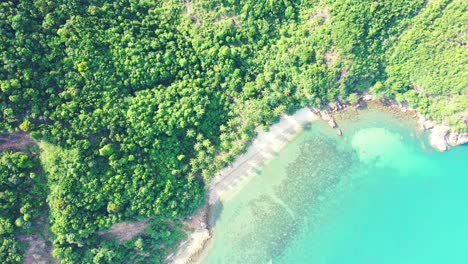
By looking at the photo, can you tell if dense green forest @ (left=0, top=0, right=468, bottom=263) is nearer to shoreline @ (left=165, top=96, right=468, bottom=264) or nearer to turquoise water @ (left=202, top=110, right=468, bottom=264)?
shoreline @ (left=165, top=96, right=468, bottom=264)

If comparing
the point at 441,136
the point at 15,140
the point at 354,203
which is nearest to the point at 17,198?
the point at 15,140

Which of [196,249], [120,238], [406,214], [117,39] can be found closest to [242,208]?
[196,249]

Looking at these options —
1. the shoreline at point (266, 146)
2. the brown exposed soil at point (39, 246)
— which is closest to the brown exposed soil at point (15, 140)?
the brown exposed soil at point (39, 246)

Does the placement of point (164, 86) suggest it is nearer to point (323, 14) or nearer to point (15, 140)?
point (15, 140)

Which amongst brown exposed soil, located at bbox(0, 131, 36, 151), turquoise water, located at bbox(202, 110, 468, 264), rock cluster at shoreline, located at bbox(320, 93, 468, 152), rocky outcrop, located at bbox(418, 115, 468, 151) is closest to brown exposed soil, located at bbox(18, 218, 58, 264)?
brown exposed soil, located at bbox(0, 131, 36, 151)

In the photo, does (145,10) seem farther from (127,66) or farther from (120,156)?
(120,156)

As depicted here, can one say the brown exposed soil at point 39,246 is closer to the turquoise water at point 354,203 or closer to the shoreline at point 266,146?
the shoreline at point 266,146
